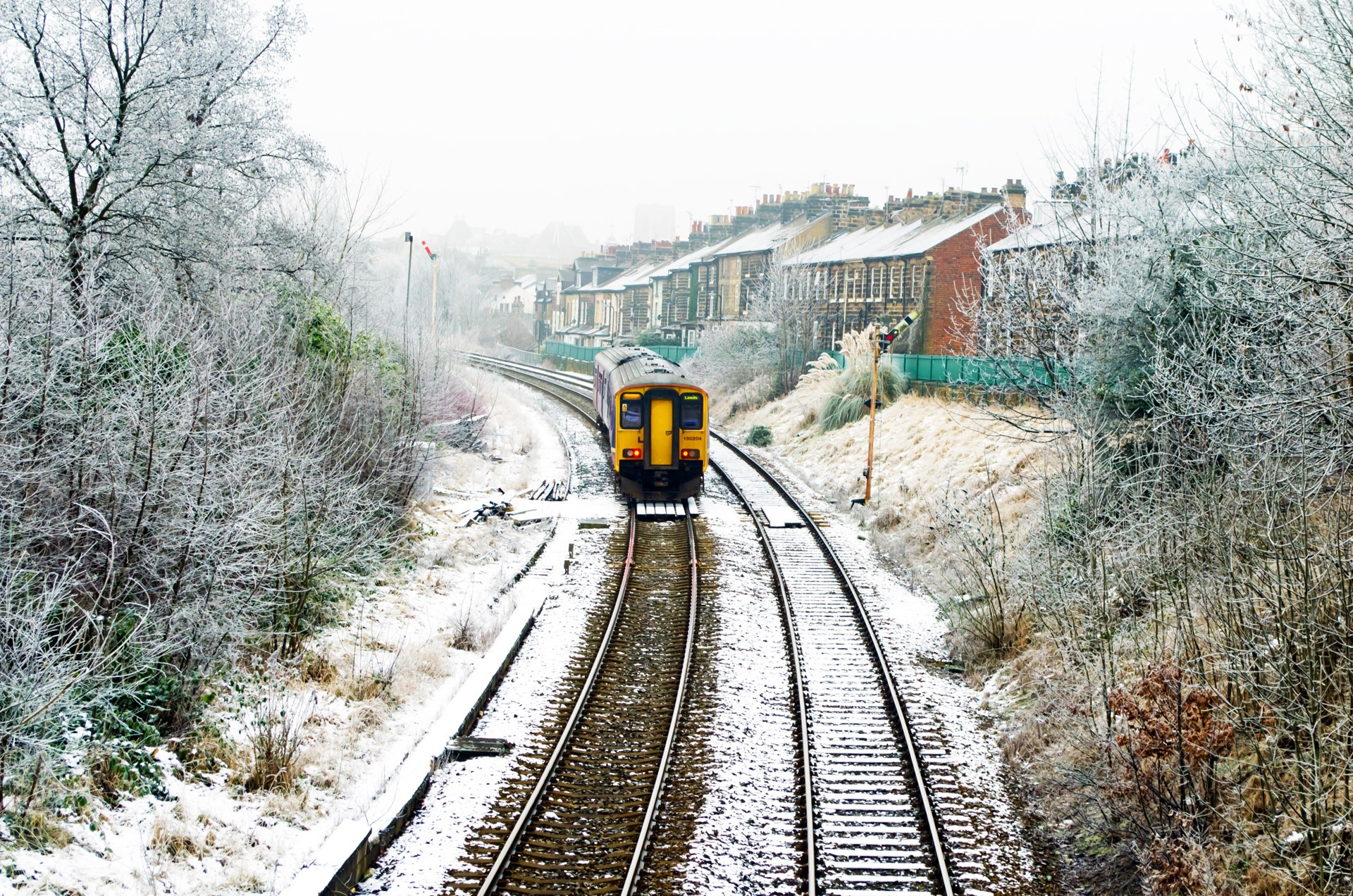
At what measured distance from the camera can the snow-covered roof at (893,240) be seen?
119 feet

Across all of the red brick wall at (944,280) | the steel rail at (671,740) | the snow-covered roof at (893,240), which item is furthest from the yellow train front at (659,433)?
the red brick wall at (944,280)

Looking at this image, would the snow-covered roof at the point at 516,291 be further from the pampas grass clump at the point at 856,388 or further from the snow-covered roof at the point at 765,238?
the pampas grass clump at the point at 856,388

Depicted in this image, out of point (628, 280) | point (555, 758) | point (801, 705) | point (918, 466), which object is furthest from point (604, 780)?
point (628, 280)

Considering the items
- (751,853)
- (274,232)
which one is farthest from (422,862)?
(274,232)

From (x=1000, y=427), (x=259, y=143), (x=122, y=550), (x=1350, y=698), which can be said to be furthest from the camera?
(x=1000, y=427)

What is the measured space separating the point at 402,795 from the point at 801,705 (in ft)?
13.0

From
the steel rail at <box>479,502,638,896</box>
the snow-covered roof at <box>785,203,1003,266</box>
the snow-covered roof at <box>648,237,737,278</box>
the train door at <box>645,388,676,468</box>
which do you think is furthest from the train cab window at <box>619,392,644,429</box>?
the snow-covered roof at <box>648,237,737,278</box>

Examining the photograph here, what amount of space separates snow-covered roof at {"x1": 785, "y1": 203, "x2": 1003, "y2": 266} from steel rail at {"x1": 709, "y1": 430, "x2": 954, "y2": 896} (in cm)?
2006

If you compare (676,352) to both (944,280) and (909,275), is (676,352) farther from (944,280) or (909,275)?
(944,280)

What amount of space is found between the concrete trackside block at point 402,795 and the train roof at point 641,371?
8655 millimetres

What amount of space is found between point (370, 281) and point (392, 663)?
13.0 metres

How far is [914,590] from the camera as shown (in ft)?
47.7

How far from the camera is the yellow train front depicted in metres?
19.1

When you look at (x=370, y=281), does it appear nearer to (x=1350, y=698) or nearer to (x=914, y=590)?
(x=914, y=590)
